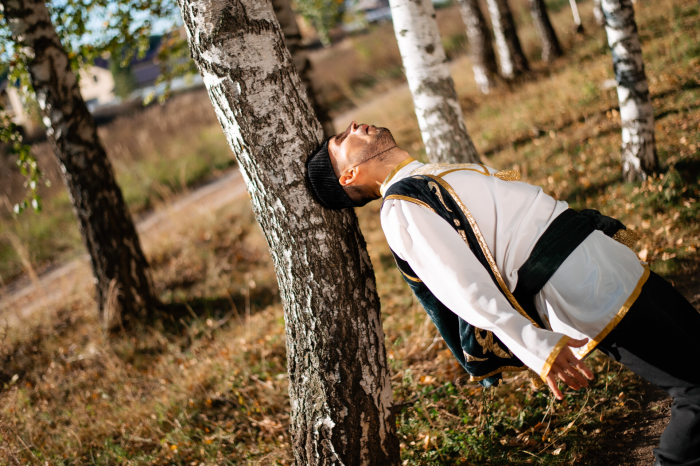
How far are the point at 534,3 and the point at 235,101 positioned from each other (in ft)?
31.8

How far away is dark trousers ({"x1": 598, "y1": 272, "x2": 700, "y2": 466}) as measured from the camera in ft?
5.48

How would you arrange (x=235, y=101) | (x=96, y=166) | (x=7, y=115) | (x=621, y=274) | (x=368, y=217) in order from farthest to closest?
→ 1. (x=368, y=217)
2. (x=96, y=166)
3. (x=7, y=115)
4. (x=235, y=101)
5. (x=621, y=274)

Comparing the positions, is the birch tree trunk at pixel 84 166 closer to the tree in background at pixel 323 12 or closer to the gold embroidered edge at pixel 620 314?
the gold embroidered edge at pixel 620 314

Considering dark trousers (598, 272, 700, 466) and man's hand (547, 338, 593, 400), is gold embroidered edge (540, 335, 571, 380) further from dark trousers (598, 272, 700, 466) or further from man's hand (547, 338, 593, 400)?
dark trousers (598, 272, 700, 466)

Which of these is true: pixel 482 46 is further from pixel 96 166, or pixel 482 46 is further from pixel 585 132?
pixel 96 166

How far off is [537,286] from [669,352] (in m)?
0.49

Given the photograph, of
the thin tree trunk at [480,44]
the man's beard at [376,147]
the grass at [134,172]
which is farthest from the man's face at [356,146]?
the thin tree trunk at [480,44]

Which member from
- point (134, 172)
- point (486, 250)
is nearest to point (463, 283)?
point (486, 250)

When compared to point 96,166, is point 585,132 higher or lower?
lower

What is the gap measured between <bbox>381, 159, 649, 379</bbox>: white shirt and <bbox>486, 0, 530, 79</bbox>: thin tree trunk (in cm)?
858

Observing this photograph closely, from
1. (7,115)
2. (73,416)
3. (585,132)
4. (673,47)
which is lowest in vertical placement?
(73,416)

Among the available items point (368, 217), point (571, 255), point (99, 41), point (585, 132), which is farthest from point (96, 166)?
point (585, 132)

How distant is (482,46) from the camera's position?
9414mm

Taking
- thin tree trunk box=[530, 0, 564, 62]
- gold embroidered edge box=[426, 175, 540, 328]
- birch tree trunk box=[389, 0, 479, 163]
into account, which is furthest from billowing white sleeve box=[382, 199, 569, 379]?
thin tree trunk box=[530, 0, 564, 62]
